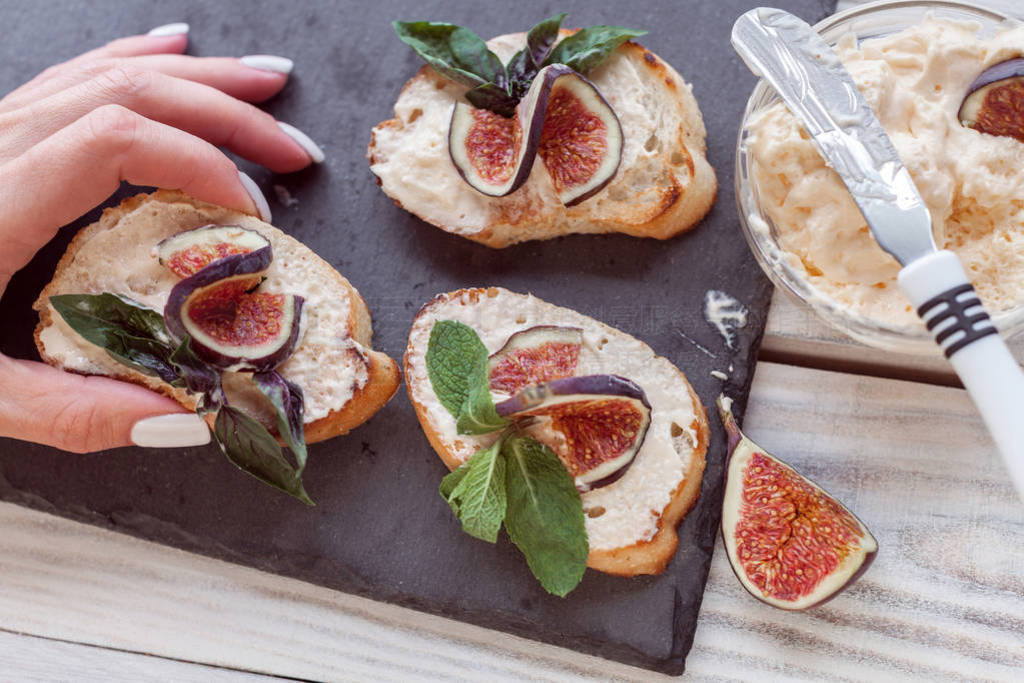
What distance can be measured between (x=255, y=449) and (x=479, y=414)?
0.54 meters

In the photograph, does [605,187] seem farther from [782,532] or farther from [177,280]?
[177,280]

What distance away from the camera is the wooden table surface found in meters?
2.28

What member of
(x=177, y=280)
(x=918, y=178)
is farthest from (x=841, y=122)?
(x=177, y=280)

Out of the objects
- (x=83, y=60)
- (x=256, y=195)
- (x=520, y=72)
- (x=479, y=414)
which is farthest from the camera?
(x=83, y=60)

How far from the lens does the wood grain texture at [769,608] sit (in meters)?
2.28

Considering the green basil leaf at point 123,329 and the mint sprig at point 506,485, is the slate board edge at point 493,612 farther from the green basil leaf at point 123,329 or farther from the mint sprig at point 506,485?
the green basil leaf at point 123,329

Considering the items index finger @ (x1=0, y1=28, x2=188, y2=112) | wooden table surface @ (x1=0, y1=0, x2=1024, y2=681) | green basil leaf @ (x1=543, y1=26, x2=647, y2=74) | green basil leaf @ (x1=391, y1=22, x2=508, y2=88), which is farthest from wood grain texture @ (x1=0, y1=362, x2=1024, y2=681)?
index finger @ (x1=0, y1=28, x2=188, y2=112)

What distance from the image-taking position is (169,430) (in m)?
2.28

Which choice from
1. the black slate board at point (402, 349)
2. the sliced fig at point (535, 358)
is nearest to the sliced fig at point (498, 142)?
the black slate board at point (402, 349)

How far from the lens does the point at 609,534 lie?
2.18m

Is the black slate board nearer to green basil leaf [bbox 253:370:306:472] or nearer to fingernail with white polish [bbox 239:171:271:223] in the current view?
fingernail with white polish [bbox 239:171:271:223]

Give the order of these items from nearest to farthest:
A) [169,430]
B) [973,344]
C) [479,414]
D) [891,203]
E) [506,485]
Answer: [973,344], [891,203], [479,414], [506,485], [169,430]

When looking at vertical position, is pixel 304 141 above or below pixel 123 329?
above

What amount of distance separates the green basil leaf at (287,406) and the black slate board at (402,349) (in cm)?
28
